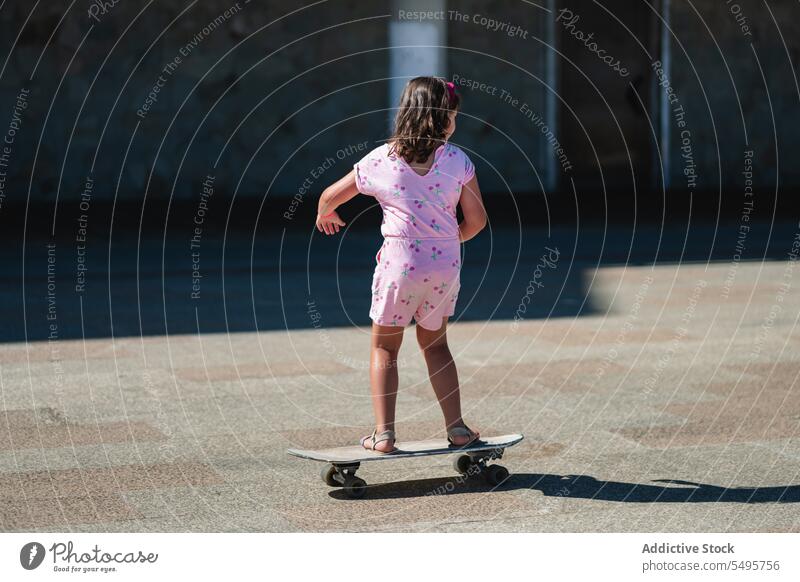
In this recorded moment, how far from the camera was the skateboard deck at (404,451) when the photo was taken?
5.80 metres

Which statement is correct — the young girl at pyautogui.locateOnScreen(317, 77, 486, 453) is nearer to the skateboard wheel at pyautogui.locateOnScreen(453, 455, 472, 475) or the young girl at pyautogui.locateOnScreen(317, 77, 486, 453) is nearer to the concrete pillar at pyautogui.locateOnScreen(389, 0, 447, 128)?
the skateboard wheel at pyautogui.locateOnScreen(453, 455, 472, 475)

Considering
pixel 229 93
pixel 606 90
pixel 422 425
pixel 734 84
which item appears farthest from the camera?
pixel 606 90

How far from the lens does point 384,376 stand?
593 centimetres

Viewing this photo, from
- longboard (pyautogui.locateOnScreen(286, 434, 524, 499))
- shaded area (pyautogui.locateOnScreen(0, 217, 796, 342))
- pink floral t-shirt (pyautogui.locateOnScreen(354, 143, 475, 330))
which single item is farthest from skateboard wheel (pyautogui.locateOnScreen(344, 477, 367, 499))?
shaded area (pyautogui.locateOnScreen(0, 217, 796, 342))

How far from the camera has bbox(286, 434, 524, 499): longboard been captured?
228 inches

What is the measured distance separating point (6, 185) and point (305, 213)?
473 cm

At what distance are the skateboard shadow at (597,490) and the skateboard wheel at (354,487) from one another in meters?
0.03

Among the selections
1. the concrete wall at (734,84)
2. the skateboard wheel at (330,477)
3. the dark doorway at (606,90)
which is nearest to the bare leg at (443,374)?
the skateboard wheel at (330,477)

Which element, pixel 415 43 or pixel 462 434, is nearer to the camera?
pixel 462 434

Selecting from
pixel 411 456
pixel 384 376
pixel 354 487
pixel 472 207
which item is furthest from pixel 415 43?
pixel 354 487

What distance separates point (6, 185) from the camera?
20.1 metres

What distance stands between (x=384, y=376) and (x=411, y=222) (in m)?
0.71

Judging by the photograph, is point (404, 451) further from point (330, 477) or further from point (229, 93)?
point (229, 93)
